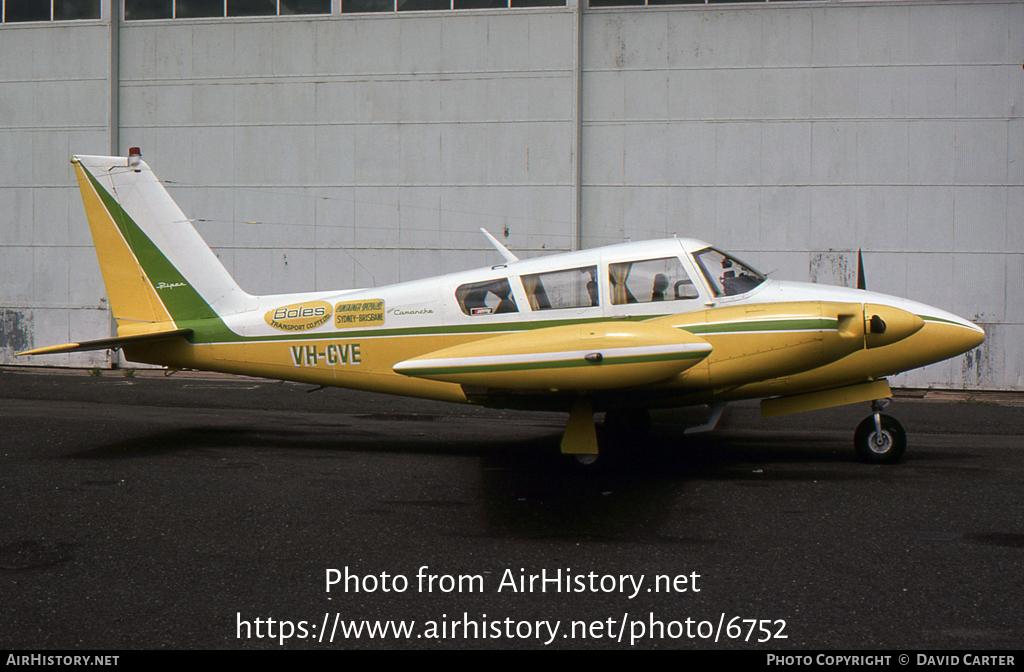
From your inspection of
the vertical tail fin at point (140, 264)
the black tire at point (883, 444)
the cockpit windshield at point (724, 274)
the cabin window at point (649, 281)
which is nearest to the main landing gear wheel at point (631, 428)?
the cabin window at point (649, 281)

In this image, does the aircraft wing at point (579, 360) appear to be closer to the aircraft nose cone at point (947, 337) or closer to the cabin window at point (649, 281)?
the cabin window at point (649, 281)

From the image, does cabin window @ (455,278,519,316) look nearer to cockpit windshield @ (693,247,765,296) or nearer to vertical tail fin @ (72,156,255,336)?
cockpit windshield @ (693,247,765,296)

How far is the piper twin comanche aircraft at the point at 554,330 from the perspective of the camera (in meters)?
5.88

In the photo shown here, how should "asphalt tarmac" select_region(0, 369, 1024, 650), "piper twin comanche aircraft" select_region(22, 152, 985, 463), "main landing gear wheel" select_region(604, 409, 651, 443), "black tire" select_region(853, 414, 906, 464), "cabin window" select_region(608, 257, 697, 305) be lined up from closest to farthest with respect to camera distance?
"asphalt tarmac" select_region(0, 369, 1024, 650)
"piper twin comanche aircraft" select_region(22, 152, 985, 463)
"cabin window" select_region(608, 257, 697, 305)
"black tire" select_region(853, 414, 906, 464)
"main landing gear wheel" select_region(604, 409, 651, 443)

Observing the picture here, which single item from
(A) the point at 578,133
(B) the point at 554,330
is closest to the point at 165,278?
(B) the point at 554,330

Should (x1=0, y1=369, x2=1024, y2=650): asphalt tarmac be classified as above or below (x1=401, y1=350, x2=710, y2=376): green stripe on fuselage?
below

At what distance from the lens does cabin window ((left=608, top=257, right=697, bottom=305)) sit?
6945 millimetres

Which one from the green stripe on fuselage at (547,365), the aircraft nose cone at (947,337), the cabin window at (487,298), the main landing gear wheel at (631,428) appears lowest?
the main landing gear wheel at (631,428)

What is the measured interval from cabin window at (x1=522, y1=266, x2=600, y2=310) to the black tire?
2.98m

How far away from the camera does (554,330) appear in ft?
20.2

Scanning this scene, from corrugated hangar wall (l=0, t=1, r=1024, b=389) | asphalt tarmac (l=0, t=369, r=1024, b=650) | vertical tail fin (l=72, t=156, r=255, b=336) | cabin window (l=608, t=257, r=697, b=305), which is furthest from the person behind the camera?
corrugated hangar wall (l=0, t=1, r=1024, b=389)

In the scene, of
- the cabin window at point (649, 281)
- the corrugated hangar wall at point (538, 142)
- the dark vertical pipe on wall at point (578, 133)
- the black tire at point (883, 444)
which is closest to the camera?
the cabin window at point (649, 281)

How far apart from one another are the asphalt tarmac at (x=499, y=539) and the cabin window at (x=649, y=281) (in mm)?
1649

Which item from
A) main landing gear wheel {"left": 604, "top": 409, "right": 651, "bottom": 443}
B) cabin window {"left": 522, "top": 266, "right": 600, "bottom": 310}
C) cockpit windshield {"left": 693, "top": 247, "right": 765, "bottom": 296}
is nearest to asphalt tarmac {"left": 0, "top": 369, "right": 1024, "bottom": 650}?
main landing gear wheel {"left": 604, "top": 409, "right": 651, "bottom": 443}
